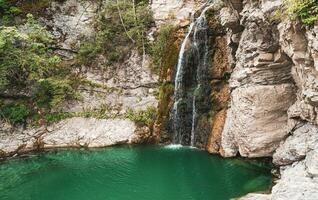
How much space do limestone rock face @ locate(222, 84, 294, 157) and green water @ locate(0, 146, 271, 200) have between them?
2.99 ft

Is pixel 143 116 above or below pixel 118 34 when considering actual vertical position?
below

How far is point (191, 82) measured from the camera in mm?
19781

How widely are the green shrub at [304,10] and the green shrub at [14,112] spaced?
15.1 meters

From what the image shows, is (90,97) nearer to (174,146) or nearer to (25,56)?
(25,56)

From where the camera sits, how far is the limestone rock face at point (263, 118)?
47.7 feet

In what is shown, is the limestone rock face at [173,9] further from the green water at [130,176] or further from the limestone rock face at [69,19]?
the green water at [130,176]

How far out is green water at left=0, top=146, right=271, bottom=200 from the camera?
13.8m

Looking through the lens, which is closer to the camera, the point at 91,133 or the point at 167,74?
the point at 91,133

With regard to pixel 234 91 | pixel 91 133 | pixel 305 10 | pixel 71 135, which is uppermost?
pixel 305 10

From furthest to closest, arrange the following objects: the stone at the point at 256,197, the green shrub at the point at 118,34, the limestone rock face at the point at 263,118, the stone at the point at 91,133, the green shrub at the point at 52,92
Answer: the green shrub at the point at 118,34, the green shrub at the point at 52,92, the stone at the point at 91,133, the limestone rock face at the point at 263,118, the stone at the point at 256,197

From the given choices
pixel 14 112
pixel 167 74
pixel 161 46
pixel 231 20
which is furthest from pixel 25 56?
pixel 231 20

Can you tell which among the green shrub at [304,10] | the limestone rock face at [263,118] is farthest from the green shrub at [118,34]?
the green shrub at [304,10]

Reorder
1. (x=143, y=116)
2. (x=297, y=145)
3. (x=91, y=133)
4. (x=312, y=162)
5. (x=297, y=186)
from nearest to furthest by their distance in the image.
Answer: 1. (x=297, y=186)
2. (x=312, y=162)
3. (x=297, y=145)
4. (x=91, y=133)
5. (x=143, y=116)

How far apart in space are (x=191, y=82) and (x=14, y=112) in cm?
963
